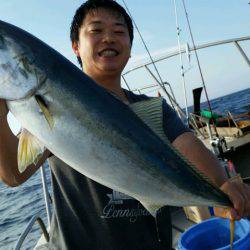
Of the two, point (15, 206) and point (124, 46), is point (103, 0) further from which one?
point (15, 206)

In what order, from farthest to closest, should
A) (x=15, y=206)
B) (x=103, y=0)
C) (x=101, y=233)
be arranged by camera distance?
1. (x=15, y=206)
2. (x=103, y=0)
3. (x=101, y=233)

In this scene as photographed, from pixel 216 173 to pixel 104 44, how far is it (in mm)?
1252

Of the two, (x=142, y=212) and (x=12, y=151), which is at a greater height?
(x=12, y=151)

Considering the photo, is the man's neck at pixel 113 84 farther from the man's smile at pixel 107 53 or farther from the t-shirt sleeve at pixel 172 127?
the t-shirt sleeve at pixel 172 127

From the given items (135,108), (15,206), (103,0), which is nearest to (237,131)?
(103,0)

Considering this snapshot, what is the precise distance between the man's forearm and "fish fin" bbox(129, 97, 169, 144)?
1.50 ft

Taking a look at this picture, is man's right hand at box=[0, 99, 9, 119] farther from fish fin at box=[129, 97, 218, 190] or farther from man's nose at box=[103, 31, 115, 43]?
man's nose at box=[103, 31, 115, 43]

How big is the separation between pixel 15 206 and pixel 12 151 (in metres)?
19.9

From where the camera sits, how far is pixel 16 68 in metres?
1.97

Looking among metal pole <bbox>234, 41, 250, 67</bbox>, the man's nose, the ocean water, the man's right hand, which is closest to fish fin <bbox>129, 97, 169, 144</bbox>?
the man's right hand

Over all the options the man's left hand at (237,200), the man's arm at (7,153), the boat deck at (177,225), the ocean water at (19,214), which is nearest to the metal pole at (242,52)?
the boat deck at (177,225)

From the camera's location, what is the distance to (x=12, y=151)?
2227mm

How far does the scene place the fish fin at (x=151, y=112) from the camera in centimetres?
210

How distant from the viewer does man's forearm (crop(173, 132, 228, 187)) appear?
2.43 meters
